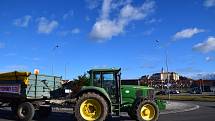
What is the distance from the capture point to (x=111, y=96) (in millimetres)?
18984

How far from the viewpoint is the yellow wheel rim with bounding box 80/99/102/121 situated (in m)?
18.1

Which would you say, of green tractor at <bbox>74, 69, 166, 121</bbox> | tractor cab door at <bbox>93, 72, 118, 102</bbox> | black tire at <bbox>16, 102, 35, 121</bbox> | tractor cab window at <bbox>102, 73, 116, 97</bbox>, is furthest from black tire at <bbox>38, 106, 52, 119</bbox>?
tractor cab window at <bbox>102, 73, 116, 97</bbox>

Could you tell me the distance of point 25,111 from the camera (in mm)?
19734

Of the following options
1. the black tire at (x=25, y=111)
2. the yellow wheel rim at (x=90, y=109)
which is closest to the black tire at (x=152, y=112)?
the yellow wheel rim at (x=90, y=109)

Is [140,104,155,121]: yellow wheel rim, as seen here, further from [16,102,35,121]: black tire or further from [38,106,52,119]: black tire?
[16,102,35,121]: black tire

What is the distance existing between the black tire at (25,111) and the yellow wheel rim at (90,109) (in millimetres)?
3000

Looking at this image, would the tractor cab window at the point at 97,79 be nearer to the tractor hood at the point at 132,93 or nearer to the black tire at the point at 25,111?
the tractor hood at the point at 132,93

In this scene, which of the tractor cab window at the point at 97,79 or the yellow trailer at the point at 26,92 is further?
the yellow trailer at the point at 26,92

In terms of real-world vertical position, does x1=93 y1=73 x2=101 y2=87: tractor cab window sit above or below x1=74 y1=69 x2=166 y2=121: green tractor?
above

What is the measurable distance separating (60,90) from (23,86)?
7.77ft

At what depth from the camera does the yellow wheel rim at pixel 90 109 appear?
18.1 meters

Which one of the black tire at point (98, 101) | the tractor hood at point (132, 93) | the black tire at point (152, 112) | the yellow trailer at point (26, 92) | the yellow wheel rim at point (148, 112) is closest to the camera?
the black tire at point (98, 101)

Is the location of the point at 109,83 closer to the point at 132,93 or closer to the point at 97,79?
the point at 97,79

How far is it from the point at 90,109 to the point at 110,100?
1069 mm
